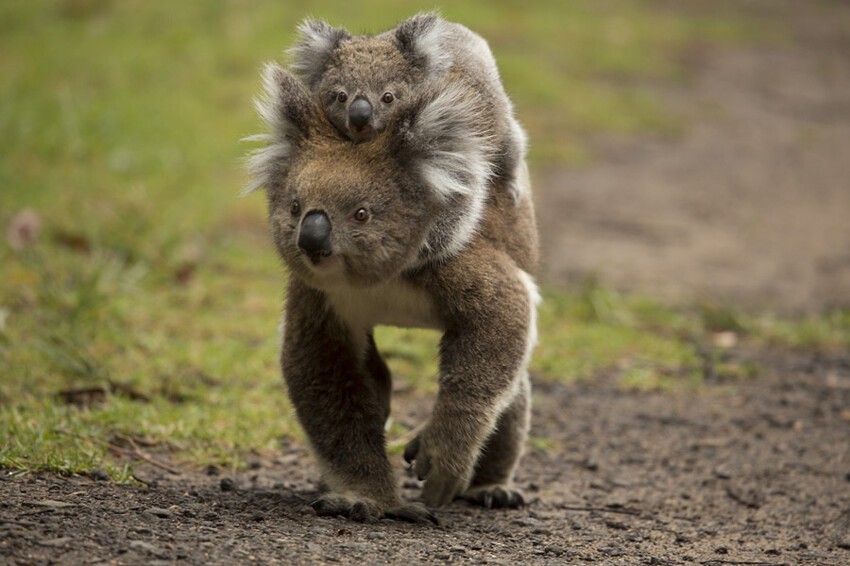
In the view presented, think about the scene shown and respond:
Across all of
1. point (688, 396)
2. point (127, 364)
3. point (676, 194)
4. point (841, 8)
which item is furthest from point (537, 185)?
point (841, 8)

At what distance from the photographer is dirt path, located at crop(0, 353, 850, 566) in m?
3.26

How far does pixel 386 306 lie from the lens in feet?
12.7

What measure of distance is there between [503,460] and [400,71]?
1.52m

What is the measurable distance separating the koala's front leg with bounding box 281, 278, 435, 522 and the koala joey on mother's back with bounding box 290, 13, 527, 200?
693 mm

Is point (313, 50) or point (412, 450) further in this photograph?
point (313, 50)

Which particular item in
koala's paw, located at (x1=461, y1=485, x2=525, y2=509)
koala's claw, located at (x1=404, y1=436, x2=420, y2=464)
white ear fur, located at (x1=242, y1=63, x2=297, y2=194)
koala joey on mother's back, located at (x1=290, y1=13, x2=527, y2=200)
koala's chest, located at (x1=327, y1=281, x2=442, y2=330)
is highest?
koala joey on mother's back, located at (x1=290, y1=13, x2=527, y2=200)

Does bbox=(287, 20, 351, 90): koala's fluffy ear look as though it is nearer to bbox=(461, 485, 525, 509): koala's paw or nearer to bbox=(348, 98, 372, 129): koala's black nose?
bbox=(348, 98, 372, 129): koala's black nose

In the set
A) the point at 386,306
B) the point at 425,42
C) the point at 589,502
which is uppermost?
the point at 425,42

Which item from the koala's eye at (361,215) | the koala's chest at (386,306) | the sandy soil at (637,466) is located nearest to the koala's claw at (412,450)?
the sandy soil at (637,466)

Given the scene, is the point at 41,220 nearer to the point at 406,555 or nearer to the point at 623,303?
the point at 623,303

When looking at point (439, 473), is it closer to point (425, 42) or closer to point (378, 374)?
point (378, 374)

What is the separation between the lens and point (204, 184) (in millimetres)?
9281

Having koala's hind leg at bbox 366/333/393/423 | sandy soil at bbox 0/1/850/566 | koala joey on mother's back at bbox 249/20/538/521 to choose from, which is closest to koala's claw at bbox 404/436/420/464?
koala joey on mother's back at bbox 249/20/538/521

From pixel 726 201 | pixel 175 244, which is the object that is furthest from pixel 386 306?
pixel 726 201
